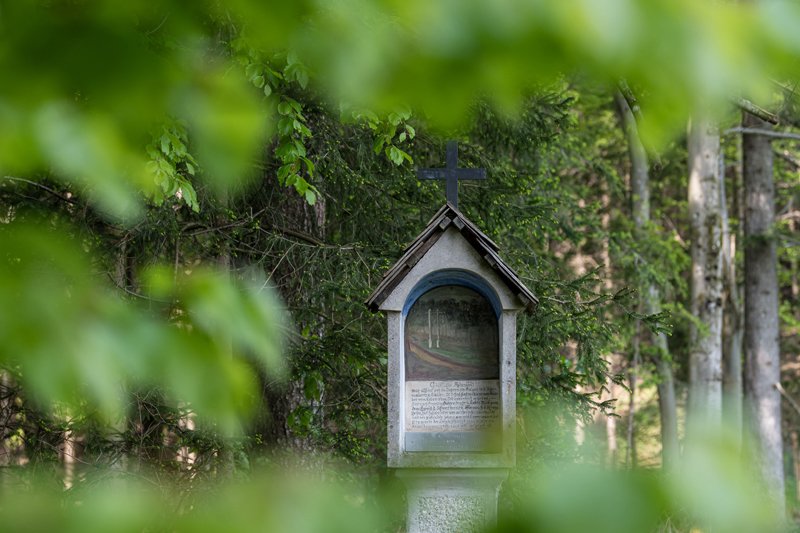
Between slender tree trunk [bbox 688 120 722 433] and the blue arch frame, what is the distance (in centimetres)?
800

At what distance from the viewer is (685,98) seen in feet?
2.72

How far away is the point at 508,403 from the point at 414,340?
92 cm

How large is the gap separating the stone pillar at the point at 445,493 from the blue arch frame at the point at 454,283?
4.02ft

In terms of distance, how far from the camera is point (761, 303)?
53.3 feet

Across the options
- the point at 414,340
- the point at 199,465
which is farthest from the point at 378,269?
the point at 199,465

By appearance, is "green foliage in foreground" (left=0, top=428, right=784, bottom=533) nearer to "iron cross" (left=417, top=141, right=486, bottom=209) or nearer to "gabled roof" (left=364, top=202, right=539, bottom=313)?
"gabled roof" (left=364, top=202, right=539, bottom=313)

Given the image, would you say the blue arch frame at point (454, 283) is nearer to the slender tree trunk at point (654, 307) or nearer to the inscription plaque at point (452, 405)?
the inscription plaque at point (452, 405)

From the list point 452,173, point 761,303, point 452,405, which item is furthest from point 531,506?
point 761,303

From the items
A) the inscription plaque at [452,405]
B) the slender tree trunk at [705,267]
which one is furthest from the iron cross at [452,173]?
the slender tree trunk at [705,267]

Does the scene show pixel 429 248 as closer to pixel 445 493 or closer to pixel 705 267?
pixel 445 493

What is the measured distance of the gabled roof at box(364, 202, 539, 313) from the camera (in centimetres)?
677

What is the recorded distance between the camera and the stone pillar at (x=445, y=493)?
21.7 feet

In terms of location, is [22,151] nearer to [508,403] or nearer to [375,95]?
[375,95]

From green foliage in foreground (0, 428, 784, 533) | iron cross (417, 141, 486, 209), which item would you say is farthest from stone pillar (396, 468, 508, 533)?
green foliage in foreground (0, 428, 784, 533)
